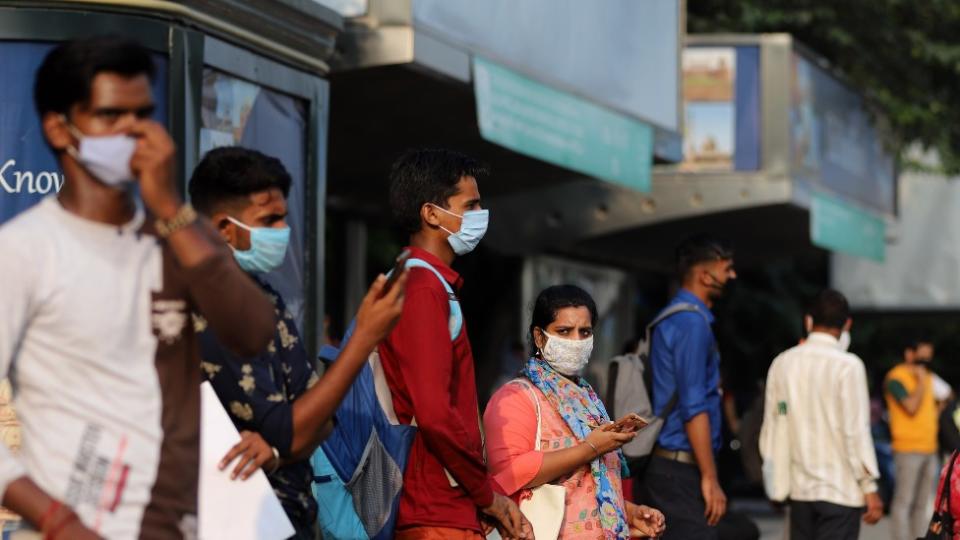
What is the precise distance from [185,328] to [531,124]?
24.7 ft

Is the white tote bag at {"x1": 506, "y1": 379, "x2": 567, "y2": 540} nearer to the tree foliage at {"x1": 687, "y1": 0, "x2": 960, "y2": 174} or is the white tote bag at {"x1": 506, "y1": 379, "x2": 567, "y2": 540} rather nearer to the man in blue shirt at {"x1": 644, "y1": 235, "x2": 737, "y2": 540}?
the man in blue shirt at {"x1": 644, "y1": 235, "x2": 737, "y2": 540}

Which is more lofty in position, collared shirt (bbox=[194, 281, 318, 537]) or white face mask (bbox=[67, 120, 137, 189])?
white face mask (bbox=[67, 120, 137, 189])

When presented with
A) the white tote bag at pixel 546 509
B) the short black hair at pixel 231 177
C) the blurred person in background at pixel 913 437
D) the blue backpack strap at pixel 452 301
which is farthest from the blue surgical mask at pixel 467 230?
the blurred person in background at pixel 913 437

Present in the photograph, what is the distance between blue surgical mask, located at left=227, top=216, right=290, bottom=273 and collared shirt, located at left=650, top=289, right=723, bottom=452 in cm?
399

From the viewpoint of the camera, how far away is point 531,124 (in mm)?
10789

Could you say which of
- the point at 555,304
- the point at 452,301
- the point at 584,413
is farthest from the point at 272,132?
the point at 452,301

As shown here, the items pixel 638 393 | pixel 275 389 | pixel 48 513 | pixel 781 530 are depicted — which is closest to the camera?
pixel 48 513

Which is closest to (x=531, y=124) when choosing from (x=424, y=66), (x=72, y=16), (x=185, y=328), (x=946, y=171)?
(x=424, y=66)

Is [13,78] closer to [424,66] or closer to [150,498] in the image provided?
[424,66]

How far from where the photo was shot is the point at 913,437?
1420 cm

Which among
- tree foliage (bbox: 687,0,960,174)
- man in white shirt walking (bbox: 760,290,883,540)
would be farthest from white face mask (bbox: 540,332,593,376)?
tree foliage (bbox: 687,0,960,174)

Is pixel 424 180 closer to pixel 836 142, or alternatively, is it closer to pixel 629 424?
pixel 629 424

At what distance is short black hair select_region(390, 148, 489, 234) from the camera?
5.44 meters

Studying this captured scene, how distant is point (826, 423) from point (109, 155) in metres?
6.63
